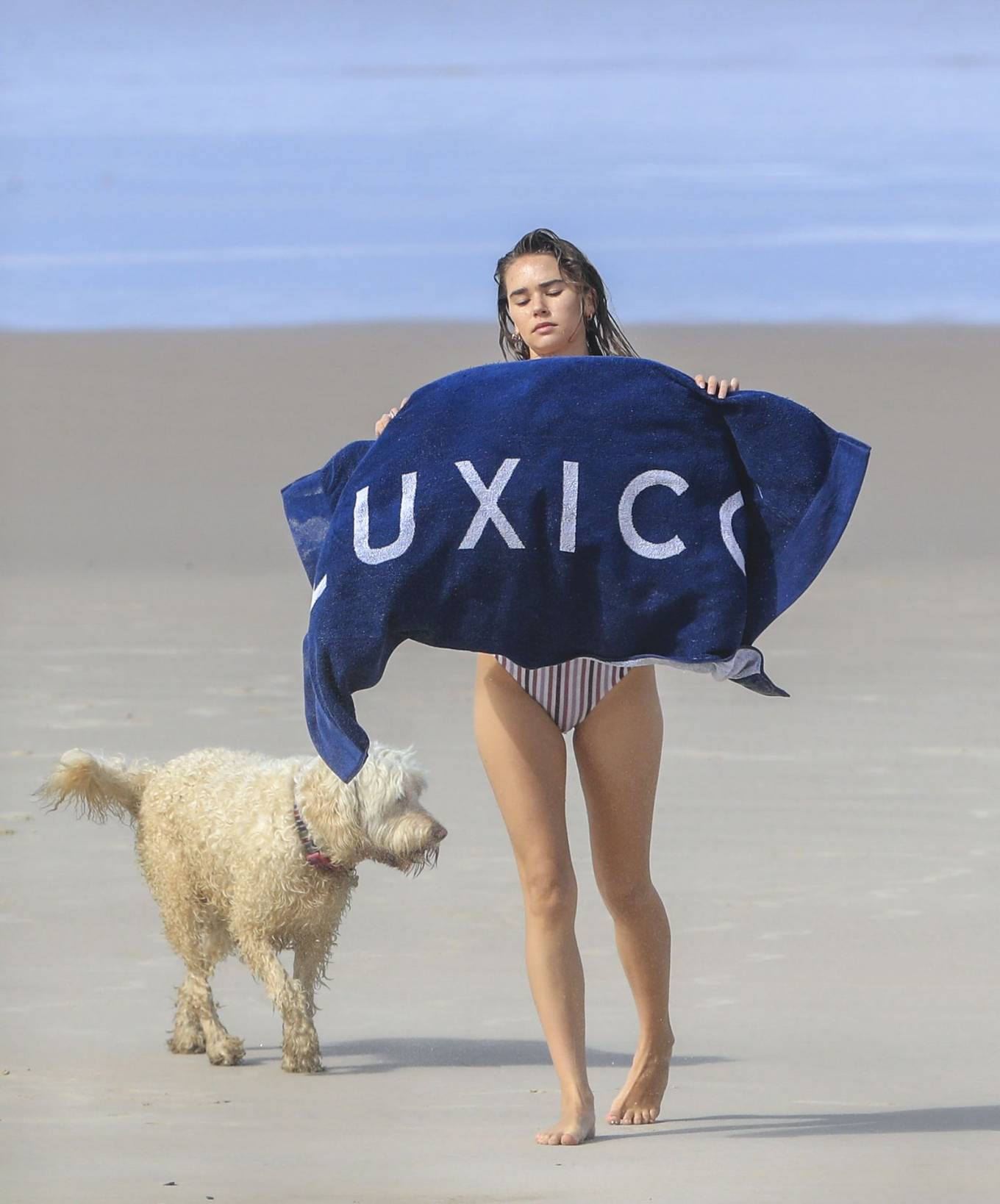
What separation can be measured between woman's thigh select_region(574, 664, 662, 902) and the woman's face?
90 centimetres

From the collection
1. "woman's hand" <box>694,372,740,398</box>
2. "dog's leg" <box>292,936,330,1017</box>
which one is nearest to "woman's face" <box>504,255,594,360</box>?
"woman's hand" <box>694,372,740,398</box>

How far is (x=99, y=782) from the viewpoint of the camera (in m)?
7.04

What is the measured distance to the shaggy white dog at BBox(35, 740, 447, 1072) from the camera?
6.52 metres

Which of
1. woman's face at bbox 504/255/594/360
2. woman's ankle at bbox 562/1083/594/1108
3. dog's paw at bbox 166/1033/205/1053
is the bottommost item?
dog's paw at bbox 166/1033/205/1053

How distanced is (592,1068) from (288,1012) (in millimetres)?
900

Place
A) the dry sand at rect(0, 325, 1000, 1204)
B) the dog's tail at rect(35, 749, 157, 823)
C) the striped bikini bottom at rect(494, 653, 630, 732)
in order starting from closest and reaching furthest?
the dry sand at rect(0, 325, 1000, 1204), the striped bikini bottom at rect(494, 653, 630, 732), the dog's tail at rect(35, 749, 157, 823)

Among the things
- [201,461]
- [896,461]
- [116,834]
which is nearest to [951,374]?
[896,461]

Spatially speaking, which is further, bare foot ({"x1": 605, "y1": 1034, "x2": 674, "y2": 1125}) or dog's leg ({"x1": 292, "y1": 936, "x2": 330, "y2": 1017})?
dog's leg ({"x1": 292, "y1": 936, "x2": 330, "y2": 1017})

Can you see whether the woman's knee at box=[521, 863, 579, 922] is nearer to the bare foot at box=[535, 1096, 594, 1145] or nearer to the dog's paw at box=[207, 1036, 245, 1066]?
the bare foot at box=[535, 1096, 594, 1145]

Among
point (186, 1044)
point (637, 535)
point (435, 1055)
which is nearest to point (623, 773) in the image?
point (637, 535)

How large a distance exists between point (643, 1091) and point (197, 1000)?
1580 millimetres

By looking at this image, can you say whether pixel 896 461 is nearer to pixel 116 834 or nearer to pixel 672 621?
pixel 116 834

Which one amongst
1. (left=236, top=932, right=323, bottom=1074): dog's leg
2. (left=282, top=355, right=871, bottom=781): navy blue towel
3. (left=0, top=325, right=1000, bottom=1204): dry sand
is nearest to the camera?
(left=0, top=325, right=1000, bottom=1204): dry sand

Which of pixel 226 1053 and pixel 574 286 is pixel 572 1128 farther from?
pixel 574 286
